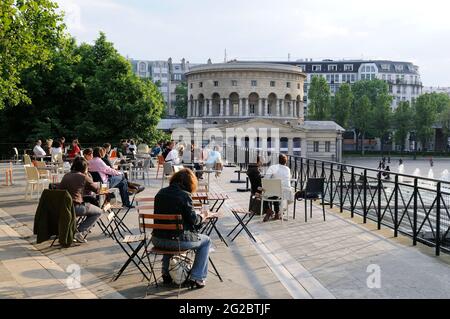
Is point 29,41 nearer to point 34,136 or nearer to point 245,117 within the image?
point 34,136

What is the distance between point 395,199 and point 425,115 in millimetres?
98915

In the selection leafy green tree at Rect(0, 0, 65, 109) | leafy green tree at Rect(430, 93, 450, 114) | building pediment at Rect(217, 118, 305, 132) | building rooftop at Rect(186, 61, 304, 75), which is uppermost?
building rooftop at Rect(186, 61, 304, 75)

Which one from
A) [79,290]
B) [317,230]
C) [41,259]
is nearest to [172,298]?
[79,290]

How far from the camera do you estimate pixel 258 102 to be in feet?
308

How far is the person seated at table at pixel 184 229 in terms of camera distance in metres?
7.33

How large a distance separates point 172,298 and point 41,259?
312 centimetres

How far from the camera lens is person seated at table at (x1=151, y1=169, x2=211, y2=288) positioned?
7.33 metres

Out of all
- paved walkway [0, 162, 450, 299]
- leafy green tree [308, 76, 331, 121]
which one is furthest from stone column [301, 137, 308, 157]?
paved walkway [0, 162, 450, 299]

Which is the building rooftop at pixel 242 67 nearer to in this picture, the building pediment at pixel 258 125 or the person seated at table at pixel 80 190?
the building pediment at pixel 258 125

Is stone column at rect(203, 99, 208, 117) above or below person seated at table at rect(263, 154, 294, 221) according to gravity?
above

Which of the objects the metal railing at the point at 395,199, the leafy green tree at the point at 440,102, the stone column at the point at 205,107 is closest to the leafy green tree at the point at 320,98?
the leafy green tree at the point at 440,102

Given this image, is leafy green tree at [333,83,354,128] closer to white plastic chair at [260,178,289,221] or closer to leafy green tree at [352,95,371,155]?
leafy green tree at [352,95,371,155]

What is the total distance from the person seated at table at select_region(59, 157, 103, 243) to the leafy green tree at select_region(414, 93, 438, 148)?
102m

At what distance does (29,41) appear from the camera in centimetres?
1945
